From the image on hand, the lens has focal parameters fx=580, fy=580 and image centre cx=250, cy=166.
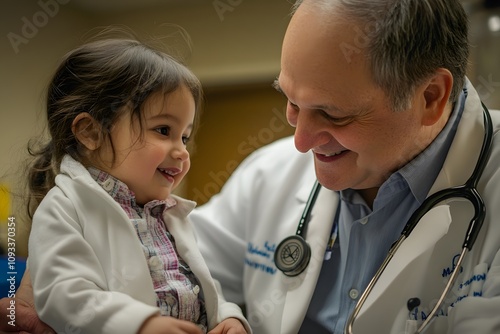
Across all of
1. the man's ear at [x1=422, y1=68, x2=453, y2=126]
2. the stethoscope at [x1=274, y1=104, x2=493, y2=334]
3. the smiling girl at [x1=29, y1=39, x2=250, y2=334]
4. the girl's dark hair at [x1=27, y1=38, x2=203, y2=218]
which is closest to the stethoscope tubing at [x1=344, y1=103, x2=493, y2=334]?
the stethoscope at [x1=274, y1=104, x2=493, y2=334]

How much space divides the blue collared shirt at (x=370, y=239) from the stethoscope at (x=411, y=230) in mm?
68

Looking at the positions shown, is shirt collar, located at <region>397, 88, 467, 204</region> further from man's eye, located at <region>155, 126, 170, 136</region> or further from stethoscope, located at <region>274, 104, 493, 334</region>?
man's eye, located at <region>155, 126, 170, 136</region>

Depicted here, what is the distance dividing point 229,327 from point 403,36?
0.60m

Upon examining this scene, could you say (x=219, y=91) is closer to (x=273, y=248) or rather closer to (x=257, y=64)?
(x=257, y=64)

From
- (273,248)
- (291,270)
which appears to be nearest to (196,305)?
(291,270)

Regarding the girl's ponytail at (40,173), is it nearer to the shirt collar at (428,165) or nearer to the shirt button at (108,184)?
the shirt button at (108,184)

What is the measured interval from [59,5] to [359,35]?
0.54m

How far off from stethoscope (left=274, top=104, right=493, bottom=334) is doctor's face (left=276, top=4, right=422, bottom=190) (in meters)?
0.13

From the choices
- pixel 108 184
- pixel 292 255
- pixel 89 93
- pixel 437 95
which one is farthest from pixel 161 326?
pixel 437 95

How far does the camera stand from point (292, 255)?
122 centimetres

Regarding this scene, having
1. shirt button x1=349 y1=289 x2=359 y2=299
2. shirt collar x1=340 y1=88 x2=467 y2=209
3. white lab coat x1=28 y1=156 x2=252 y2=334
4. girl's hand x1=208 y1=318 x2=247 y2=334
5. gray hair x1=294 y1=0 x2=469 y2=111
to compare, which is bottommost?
girl's hand x1=208 y1=318 x2=247 y2=334

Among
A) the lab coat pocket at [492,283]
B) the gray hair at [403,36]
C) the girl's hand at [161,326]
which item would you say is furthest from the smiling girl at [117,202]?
the lab coat pocket at [492,283]

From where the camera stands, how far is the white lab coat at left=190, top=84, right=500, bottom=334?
1044mm

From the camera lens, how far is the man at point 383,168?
1.04 meters
